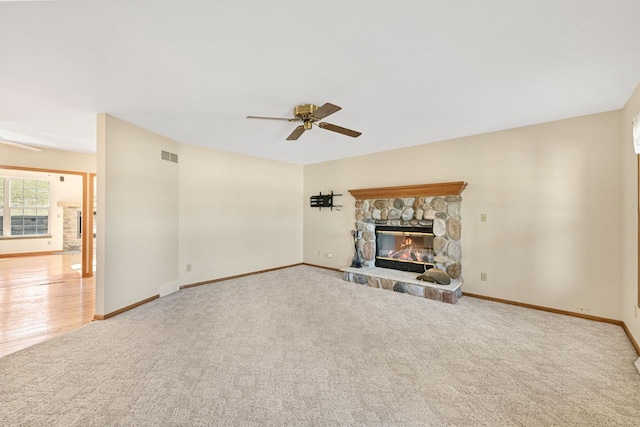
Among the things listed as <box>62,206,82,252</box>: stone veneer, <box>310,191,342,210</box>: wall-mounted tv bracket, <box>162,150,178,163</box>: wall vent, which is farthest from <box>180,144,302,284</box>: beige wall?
<box>62,206,82,252</box>: stone veneer

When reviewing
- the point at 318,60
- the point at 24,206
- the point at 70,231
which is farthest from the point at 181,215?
the point at 24,206

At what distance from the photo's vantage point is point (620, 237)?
10.2 ft

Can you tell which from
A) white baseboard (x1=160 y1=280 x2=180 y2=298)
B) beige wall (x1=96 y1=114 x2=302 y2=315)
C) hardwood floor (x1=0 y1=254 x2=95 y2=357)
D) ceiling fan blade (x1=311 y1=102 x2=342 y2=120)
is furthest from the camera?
white baseboard (x1=160 y1=280 x2=180 y2=298)

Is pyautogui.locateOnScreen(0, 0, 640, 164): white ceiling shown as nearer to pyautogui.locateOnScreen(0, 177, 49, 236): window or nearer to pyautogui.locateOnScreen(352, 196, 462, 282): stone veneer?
pyautogui.locateOnScreen(352, 196, 462, 282): stone veneer

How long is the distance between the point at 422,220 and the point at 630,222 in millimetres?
2412

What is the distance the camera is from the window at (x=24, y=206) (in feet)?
24.1

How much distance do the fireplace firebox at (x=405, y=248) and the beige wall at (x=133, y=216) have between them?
3827mm

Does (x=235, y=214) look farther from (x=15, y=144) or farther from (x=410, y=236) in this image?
(x=15, y=144)

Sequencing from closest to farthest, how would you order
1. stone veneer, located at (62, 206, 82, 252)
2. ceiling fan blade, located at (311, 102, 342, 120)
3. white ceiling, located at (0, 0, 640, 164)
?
1. white ceiling, located at (0, 0, 640, 164)
2. ceiling fan blade, located at (311, 102, 342, 120)
3. stone veneer, located at (62, 206, 82, 252)

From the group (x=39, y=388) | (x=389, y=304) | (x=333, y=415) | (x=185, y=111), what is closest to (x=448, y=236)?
(x=389, y=304)

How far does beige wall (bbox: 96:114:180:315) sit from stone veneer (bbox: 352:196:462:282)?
3.53 m

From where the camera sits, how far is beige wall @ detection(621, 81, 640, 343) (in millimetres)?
2629

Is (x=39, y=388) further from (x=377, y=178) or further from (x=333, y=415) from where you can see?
(x=377, y=178)

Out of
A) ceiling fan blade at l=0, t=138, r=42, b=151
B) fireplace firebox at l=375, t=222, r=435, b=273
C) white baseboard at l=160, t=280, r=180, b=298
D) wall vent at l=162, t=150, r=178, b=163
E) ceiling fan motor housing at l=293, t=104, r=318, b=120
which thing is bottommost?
white baseboard at l=160, t=280, r=180, b=298
